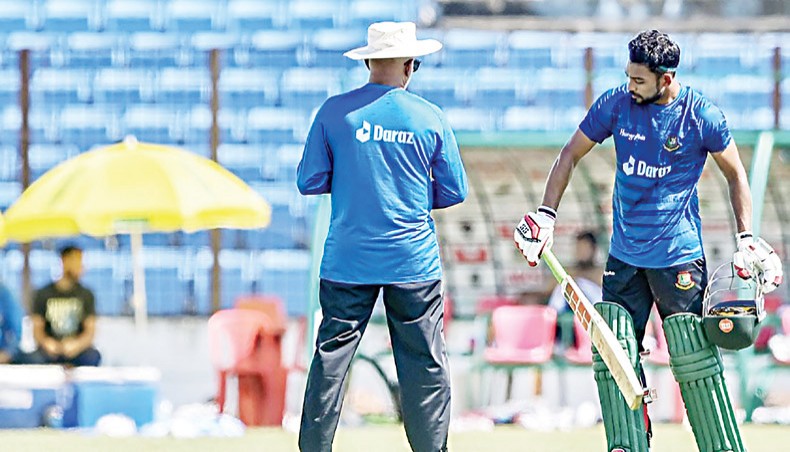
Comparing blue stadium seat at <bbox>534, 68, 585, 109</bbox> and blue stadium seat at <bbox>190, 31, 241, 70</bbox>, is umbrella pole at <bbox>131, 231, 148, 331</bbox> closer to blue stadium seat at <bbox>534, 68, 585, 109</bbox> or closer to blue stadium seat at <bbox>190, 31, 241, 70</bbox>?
blue stadium seat at <bbox>190, 31, 241, 70</bbox>

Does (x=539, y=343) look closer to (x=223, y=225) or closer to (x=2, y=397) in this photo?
(x=223, y=225)

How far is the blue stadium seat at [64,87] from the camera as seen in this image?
61.7ft

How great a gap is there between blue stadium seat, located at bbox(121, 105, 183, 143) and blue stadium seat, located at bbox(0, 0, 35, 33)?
8.11 ft

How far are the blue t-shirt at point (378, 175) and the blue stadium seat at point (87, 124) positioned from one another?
1265 cm

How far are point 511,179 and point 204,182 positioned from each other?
2500 millimetres

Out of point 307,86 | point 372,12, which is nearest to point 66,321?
point 307,86

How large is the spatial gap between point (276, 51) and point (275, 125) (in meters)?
1.83

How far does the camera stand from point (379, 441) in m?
9.80

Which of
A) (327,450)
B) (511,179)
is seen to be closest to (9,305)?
(511,179)

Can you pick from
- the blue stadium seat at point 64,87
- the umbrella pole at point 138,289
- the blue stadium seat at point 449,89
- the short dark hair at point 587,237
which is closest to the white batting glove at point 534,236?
the short dark hair at point 587,237

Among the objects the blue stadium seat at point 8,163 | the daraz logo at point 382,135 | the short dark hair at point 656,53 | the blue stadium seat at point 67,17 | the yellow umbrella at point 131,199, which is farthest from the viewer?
the blue stadium seat at point 67,17

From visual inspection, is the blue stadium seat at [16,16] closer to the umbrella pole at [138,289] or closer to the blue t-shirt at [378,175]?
the umbrella pole at [138,289]

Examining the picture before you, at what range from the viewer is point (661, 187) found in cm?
646

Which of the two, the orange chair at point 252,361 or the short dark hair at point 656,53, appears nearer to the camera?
the short dark hair at point 656,53
